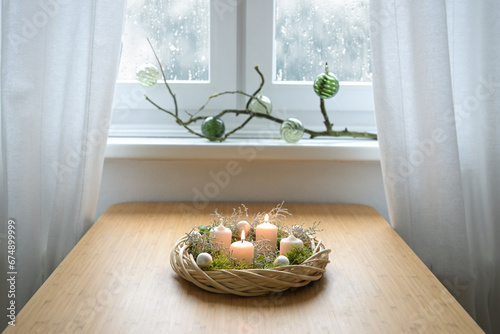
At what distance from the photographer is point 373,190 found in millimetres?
1504

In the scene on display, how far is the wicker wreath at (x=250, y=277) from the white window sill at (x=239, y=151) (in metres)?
0.55

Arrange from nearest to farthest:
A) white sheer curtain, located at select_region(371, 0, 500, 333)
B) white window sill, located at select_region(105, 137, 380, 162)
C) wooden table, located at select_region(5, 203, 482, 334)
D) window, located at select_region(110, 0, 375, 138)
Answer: wooden table, located at select_region(5, 203, 482, 334) < white sheer curtain, located at select_region(371, 0, 500, 333) < white window sill, located at select_region(105, 137, 380, 162) < window, located at select_region(110, 0, 375, 138)

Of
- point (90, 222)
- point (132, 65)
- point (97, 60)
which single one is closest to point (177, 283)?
point (90, 222)

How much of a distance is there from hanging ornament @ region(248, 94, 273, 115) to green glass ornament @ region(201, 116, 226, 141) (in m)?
0.11

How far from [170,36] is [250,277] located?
3.22 feet

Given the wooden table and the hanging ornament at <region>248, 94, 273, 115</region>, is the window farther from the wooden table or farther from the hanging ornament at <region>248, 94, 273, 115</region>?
the wooden table

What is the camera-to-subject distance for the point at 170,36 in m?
1.62

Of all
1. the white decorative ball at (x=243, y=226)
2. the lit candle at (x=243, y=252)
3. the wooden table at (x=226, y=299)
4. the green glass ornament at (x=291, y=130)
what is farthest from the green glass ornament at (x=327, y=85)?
the lit candle at (x=243, y=252)

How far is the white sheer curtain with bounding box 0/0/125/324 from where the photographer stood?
1.27 meters

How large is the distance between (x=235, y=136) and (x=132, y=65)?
1.24 feet

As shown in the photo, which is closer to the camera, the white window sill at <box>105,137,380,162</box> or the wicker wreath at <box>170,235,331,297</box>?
the wicker wreath at <box>170,235,331,297</box>

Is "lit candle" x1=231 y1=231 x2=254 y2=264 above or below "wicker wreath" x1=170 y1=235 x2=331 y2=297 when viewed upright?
above

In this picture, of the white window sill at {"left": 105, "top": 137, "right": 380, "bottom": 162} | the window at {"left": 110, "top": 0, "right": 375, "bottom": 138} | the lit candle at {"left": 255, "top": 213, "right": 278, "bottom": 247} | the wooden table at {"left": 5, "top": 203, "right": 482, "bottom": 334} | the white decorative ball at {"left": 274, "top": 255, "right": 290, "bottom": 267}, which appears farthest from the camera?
the window at {"left": 110, "top": 0, "right": 375, "bottom": 138}

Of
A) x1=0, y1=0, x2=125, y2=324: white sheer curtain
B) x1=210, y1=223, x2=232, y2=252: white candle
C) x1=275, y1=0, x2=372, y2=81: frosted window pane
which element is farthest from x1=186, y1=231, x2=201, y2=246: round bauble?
x1=275, y1=0, x2=372, y2=81: frosted window pane
